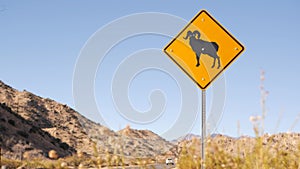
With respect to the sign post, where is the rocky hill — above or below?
above

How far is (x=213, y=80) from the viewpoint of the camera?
7859 mm

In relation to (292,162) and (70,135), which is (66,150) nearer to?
(70,135)

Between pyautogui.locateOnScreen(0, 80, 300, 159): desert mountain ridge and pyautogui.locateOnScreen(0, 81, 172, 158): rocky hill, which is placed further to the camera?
pyautogui.locateOnScreen(0, 81, 172, 158): rocky hill

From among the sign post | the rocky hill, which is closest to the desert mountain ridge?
the rocky hill

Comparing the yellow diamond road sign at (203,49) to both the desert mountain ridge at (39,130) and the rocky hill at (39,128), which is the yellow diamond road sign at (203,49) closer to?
the desert mountain ridge at (39,130)

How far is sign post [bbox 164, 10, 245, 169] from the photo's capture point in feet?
25.8

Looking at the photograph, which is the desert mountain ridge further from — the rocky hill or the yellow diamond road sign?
the yellow diamond road sign

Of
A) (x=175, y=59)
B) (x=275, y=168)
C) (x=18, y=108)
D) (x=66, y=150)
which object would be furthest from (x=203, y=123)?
(x=18, y=108)

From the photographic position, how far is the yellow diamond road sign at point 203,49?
310 inches

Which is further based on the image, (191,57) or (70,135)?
(70,135)

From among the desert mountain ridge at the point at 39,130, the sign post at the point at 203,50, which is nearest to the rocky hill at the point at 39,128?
the desert mountain ridge at the point at 39,130

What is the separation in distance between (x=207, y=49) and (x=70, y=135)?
224ft

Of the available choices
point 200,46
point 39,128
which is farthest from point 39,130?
point 200,46

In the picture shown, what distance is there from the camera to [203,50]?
7.96 m
